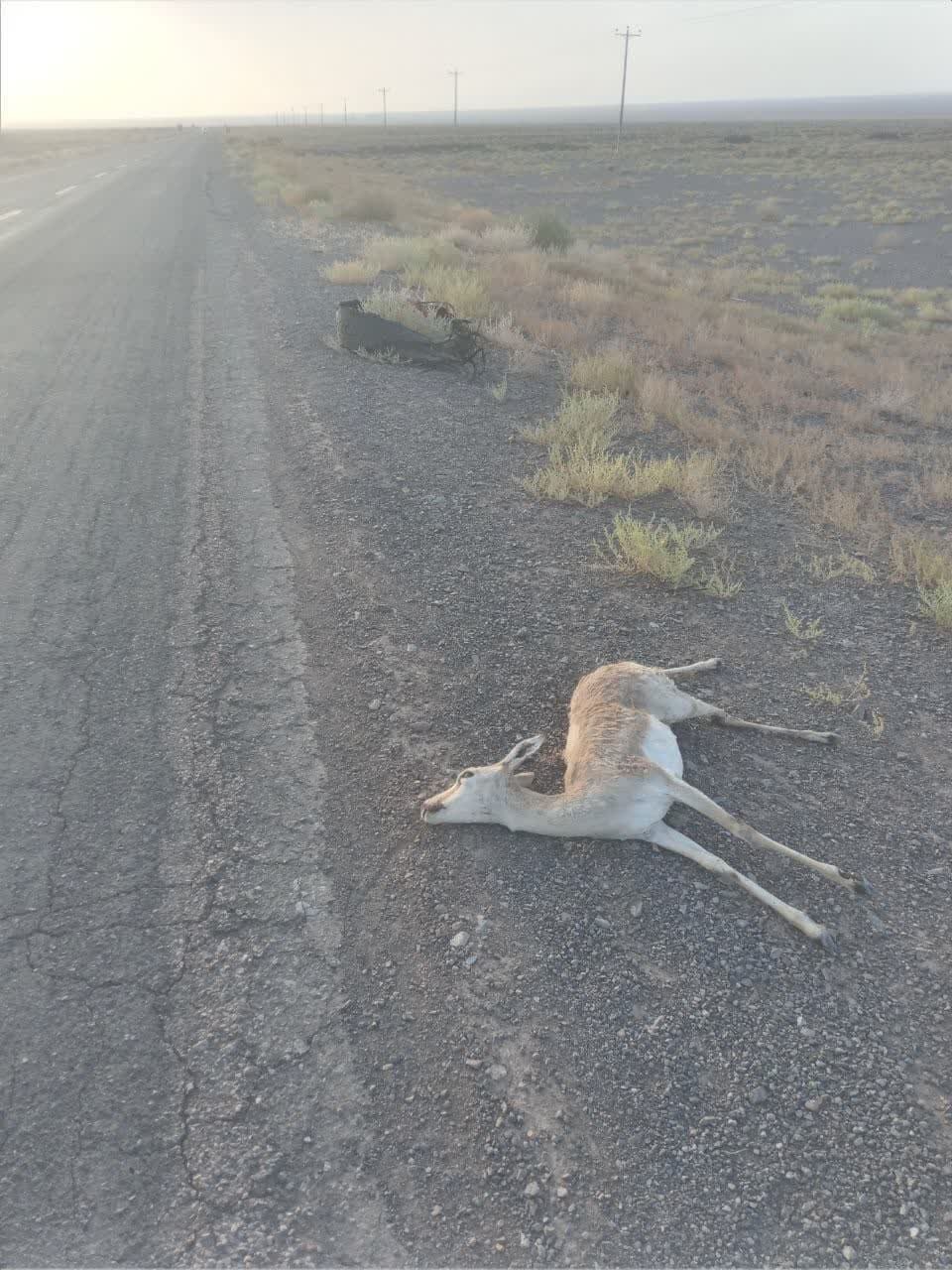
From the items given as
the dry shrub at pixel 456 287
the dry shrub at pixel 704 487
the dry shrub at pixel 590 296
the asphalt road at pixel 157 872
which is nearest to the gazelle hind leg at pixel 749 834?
the asphalt road at pixel 157 872

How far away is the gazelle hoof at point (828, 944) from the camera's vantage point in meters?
3.23

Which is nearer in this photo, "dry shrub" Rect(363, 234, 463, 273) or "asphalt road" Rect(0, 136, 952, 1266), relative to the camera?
"asphalt road" Rect(0, 136, 952, 1266)

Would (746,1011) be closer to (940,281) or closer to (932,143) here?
(940,281)

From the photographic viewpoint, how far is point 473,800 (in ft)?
12.2

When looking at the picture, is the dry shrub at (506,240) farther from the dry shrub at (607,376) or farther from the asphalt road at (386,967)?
the asphalt road at (386,967)

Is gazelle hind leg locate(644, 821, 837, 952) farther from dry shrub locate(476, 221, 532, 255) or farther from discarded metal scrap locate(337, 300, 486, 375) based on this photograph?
dry shrub locate(476, 221, 532, 255)

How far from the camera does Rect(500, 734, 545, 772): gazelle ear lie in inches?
149

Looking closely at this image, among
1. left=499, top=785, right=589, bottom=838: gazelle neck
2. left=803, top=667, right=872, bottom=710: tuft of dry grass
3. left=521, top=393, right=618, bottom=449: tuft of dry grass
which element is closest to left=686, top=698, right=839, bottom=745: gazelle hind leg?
left=803, top=667, right=872, bottom=710: tuft of dry grass

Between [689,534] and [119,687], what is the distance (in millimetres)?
4014

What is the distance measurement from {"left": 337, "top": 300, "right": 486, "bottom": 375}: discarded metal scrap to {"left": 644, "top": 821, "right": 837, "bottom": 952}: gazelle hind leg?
26.0 feet

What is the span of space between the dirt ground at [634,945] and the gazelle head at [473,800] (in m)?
0.10

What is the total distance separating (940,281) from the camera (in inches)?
906

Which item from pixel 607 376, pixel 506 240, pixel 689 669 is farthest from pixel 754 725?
pixel 506 240

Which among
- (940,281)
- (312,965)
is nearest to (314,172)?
(940,281)
